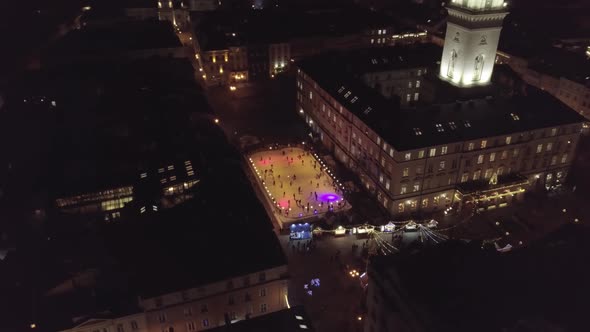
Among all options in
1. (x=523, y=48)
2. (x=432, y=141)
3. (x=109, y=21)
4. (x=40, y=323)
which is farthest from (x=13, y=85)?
(x=523, y=48)

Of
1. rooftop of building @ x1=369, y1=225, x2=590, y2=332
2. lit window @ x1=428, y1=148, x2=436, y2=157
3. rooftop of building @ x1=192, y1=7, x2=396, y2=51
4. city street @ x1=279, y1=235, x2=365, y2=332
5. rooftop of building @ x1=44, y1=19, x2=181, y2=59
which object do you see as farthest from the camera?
rooftop of building @ x1=192, y1=7, x2=396, y2=51

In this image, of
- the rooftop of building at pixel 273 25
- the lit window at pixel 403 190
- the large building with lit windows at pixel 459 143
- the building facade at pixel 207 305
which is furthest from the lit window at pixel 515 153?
the rooftop of building at pixel 273 25

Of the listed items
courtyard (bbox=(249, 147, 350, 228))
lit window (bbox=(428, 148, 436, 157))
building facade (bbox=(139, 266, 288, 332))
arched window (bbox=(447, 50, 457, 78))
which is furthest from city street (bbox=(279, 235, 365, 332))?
arched window (bbox=(447, 50, 457, 78))

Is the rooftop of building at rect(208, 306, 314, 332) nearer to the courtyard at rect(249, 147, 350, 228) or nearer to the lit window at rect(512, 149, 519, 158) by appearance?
the courtyard at rect(249, 147, 350, 228)

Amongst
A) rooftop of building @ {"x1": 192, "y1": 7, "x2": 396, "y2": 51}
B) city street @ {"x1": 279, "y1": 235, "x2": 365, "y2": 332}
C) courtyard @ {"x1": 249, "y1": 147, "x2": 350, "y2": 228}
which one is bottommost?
city street @ {"x1": 279, "y1": 235, "x2": 365, "y2": 332}

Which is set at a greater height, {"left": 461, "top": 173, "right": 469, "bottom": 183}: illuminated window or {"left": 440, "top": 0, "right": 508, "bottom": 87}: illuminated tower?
{"left": 440, "top": 0, "right": 508, "bottom": 87}: illuminated tower

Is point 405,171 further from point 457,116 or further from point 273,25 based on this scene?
point 273,25

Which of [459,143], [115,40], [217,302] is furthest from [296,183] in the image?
[115,40]
